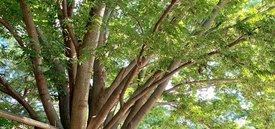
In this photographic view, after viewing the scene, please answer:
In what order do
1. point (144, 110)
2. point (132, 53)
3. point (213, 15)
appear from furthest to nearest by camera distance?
point (144, 110) < point (213, 15) < point (132, 53)

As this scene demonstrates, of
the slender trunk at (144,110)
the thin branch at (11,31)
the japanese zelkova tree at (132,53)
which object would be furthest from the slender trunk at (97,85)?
the thin branch at (11,31)

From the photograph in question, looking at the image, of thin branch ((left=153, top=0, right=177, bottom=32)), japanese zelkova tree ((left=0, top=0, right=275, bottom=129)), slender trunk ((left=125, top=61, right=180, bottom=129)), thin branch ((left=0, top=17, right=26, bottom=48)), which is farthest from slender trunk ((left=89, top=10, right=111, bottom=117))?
thin branch ((left=153, top=0, right=177, bottom=32))

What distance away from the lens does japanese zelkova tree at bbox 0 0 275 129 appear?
12.7ft

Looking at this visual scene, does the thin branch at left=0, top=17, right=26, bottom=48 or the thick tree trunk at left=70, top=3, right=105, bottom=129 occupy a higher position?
the thin branch at left=0, top=17, right=26, bottom=48

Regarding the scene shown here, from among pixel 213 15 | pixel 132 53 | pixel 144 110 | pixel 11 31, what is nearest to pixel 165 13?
pixel 132 53

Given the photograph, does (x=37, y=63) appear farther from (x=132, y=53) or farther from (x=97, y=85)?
(x=97, y=85)

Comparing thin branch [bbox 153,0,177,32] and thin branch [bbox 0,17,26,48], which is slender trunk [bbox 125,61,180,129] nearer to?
thin branch [bbox 153,0,177,32]

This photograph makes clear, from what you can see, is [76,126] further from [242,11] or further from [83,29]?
[242,11]

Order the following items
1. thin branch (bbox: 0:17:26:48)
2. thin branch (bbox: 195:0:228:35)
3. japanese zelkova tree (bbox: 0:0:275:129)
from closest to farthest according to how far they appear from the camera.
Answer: japanese zelkova tree (bbox: 0:0:275:129)
thin branch (bbox: 0:17:26:48)
thin branch (bbox: 195:0:228:35)

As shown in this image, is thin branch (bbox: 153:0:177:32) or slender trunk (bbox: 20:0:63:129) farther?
slender trunk (bbox: 20:0:63:129)

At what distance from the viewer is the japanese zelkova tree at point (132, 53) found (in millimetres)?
3873

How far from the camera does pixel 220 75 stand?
18.5ft

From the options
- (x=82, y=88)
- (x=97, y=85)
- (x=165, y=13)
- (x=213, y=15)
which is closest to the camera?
(x=165, y=13)

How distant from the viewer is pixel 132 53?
3.96m
